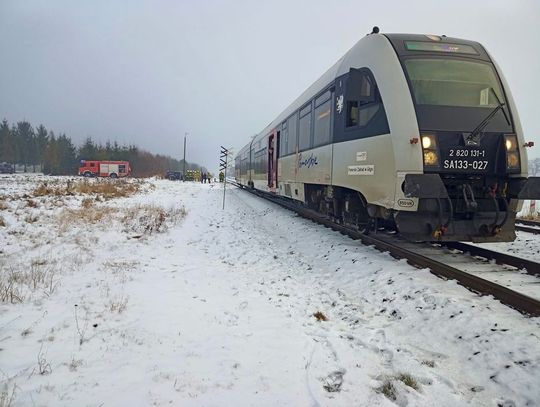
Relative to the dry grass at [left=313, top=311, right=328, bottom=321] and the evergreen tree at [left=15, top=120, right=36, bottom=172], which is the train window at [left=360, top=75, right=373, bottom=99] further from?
the evergreen tree at [left=15, top=120, right=36, bottom=172]

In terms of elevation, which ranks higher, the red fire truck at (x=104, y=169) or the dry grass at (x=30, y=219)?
the red fire truck at (x=104, y=169)

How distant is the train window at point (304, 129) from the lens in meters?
10.4

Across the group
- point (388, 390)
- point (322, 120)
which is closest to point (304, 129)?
point (322, 120)

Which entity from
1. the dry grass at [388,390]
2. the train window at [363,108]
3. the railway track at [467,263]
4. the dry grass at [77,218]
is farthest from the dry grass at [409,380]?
the dry grass at [77,218]

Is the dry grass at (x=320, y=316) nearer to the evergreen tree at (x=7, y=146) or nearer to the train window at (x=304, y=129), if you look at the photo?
the train window at (x=304, y=129)

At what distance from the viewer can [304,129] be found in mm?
11000

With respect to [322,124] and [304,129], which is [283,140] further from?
[322,124]

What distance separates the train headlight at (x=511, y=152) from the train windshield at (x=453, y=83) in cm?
64

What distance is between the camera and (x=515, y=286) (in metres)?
4.64

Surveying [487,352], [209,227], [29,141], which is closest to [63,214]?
[209,227]

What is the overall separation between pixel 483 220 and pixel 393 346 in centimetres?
356

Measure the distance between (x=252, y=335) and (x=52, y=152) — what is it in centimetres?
9337

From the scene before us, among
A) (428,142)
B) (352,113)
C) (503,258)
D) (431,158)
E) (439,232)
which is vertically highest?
(352,113)

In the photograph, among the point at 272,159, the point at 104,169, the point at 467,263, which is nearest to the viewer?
the point at 467,263
